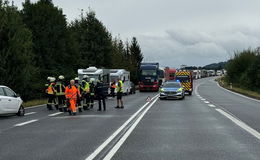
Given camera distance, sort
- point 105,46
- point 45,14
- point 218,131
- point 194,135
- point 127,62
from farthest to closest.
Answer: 1. point 127,62
2. point 105,46
3. point 45,14
4. point 218,131
5. point 194,135

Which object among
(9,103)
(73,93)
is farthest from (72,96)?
(9,103)

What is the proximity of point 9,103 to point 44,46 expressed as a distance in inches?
935

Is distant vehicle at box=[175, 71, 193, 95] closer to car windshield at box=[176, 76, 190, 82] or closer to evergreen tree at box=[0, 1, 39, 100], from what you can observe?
car windshield at box=[176, 76, 190, 82]

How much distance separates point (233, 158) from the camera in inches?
307

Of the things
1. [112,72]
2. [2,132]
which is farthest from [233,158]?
[112,72]

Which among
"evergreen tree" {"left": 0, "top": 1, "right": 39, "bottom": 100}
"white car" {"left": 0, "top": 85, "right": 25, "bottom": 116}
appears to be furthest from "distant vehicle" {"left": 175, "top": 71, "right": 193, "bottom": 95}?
"white car" {"left": 0, "top": 85, "right": 25, "bottom": 116}

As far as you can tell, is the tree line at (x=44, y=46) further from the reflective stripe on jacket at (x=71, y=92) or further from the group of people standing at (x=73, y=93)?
the reflective stripe on jacket at (x=71, y=92)

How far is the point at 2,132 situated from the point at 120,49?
58.6 m

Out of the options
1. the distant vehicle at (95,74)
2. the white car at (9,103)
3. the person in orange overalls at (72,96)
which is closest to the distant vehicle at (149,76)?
the distant vehicle at (95,74)

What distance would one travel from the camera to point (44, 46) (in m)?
40.6

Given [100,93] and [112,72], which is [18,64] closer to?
[100,93]

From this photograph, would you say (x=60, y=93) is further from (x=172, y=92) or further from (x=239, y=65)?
(x=239, y=65)

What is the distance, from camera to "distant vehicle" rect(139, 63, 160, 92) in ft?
168

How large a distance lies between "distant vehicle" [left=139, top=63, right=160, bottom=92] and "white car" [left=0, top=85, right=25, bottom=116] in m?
33.5
